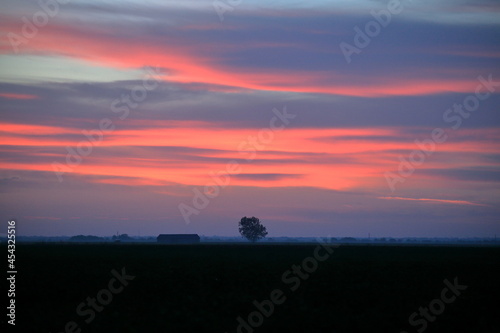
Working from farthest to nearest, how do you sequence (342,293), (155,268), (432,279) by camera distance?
(155,268) < (432,279) < (342,293)

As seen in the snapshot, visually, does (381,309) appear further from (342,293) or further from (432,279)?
(432,279)

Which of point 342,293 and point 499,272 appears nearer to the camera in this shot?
point 342,293

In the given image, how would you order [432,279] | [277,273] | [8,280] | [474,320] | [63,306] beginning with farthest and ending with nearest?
[277,273] → [432,279] → [8,280] → [63,306] → [474,320]

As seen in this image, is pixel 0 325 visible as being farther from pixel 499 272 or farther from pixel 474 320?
pixel 499 272

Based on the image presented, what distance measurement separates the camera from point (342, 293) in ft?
119

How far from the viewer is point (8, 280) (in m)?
39.8

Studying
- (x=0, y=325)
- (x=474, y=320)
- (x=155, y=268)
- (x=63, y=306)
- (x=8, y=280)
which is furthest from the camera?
(x=155, y=268)

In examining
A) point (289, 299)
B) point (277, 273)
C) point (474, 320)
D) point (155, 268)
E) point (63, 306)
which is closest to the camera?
point (474, 320)

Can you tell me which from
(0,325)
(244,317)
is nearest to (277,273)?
Result: (244,317)

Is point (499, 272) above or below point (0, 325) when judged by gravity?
above

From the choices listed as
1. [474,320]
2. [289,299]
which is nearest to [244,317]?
[289,299]

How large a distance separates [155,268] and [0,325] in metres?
25.9

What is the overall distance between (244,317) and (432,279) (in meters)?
20.3

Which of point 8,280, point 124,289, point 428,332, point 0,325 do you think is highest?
point 8,280
